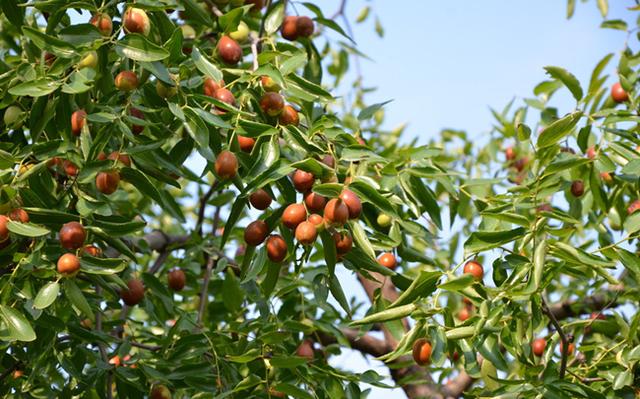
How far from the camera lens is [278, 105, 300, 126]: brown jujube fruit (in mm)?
2242

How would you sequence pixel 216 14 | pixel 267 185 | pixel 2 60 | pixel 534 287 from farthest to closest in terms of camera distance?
pixel 216 14 → pixel 2 60 → pixel 267 185 → pixel 534 287

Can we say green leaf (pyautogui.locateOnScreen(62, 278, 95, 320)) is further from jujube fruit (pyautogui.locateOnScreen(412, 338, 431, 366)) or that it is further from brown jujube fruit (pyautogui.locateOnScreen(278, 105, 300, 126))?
jujube fruit (pyautogui.locateOnScreen(412, 338, 431, 366))

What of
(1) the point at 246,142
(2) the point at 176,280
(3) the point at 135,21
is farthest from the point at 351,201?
(2) the point at 176,280

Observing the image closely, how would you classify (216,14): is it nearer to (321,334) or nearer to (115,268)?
(115,268)

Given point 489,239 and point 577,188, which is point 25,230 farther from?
point 577,188

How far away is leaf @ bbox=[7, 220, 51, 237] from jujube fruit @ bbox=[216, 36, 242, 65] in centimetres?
70

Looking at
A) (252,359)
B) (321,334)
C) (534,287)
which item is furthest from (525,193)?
(321,334)

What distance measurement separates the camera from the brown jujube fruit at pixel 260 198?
2164mm

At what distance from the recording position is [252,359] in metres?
2.39

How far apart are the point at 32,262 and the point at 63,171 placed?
355mm

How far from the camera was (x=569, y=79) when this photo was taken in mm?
2695

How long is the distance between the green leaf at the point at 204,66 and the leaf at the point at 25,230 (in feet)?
1.74

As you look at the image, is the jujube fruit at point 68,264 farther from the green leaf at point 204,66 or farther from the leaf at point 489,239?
the leaf at point 489,239

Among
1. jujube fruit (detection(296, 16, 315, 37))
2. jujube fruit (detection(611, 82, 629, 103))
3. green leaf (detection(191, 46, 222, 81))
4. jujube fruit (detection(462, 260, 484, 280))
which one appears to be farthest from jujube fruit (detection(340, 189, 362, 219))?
jujube fruit (detection(611, 82, 629, 103))
